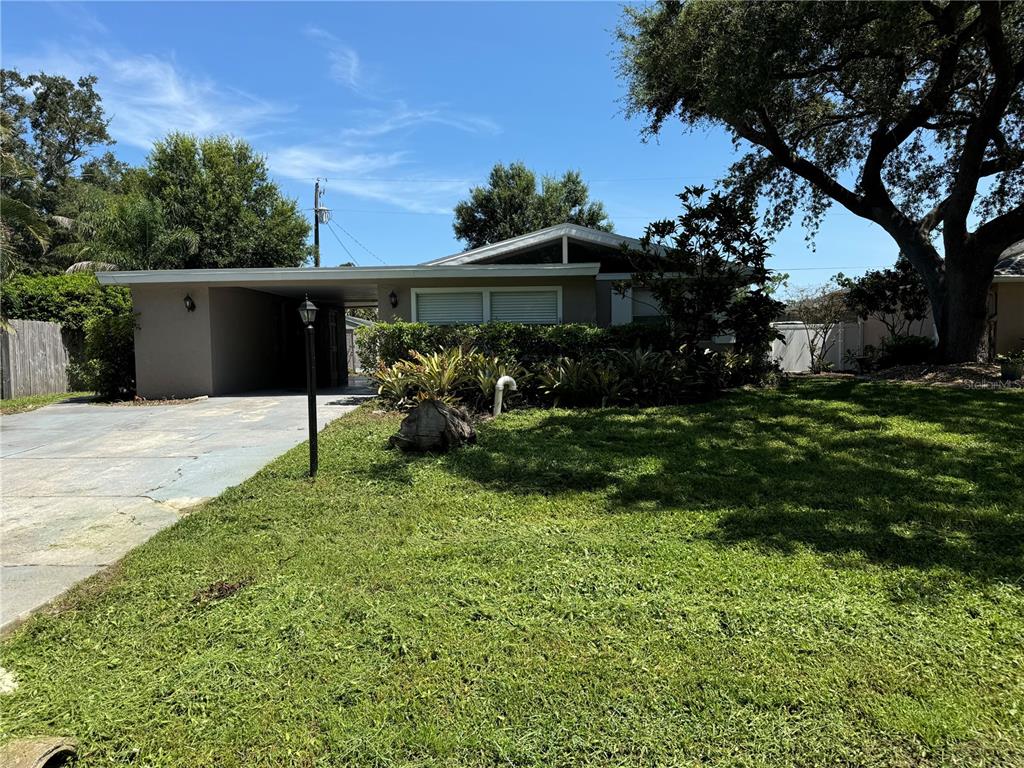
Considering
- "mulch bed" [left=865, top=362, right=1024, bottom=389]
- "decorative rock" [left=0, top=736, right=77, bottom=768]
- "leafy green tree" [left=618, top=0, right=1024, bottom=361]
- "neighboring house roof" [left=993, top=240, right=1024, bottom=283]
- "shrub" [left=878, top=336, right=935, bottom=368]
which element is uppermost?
"leafy green tree" [left=618, top=0, right=1024, bottom=361]

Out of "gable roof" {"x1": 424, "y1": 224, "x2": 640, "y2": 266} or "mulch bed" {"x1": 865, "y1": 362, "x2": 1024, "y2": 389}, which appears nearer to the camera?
"mulch bed" {"x1": 865, "y1": 362, "x2": 1024, "y2": 389}

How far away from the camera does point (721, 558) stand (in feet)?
11.7

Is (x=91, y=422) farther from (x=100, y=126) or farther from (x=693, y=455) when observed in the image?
(x=100, y=126)

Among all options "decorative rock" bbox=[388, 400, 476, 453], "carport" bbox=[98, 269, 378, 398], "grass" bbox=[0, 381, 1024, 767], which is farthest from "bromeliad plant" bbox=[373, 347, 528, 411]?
"grass" bbox=[0, 381, 1024, 767]

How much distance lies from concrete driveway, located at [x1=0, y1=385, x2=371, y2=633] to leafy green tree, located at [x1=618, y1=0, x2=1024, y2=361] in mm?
8443

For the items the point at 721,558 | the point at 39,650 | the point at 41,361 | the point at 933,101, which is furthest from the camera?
the point at 41,361

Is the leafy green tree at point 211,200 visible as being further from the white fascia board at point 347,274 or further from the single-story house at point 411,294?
the white fascia board at point 347,274

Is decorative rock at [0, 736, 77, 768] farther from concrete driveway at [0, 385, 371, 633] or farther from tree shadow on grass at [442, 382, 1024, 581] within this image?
tree shadow on grass at [442, 382, 1024, 581]

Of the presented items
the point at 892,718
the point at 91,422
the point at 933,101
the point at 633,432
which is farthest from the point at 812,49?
the point at 91,422

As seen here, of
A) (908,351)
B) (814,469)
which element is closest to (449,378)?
(814,469)

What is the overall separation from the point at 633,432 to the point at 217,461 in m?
4.82

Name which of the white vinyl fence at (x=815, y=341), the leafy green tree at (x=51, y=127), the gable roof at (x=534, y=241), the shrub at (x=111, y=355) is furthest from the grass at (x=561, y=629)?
the leafy green tree at (x=51, y=127)

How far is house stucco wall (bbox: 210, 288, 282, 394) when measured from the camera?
42.6 ft

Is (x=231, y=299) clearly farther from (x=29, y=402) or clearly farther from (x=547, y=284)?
(x=547, y=284)
